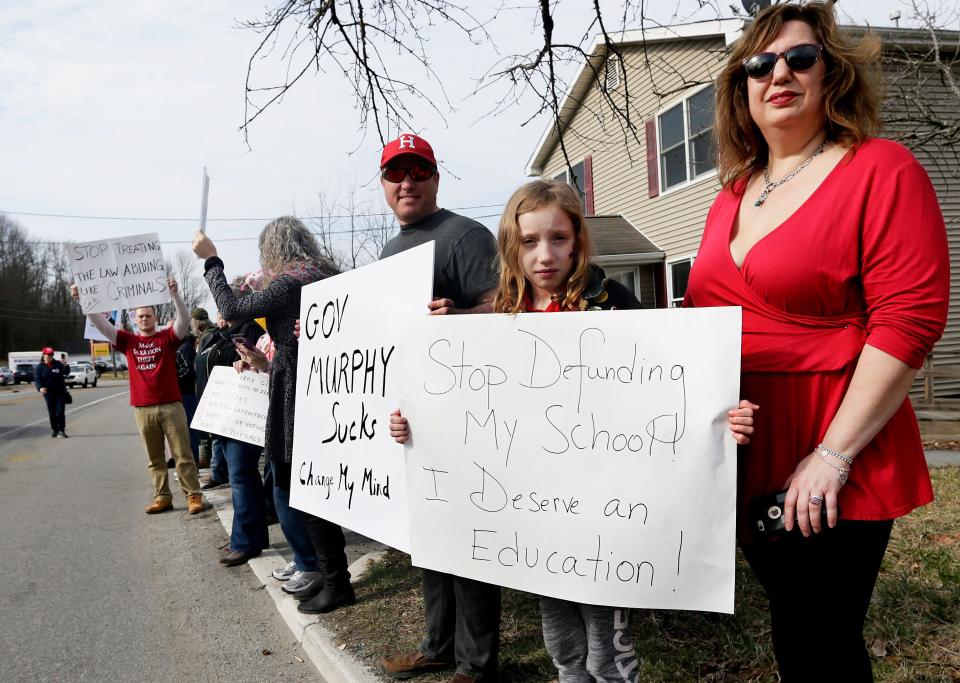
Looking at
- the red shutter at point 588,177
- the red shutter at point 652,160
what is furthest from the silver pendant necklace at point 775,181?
the red shutter at point 588,177

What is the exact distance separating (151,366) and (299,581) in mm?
3657

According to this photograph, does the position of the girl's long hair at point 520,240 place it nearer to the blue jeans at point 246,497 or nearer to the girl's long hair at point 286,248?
the girl's long hair at point 286,248

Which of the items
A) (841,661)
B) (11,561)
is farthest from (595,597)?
(11,561)

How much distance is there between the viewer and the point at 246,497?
484cm

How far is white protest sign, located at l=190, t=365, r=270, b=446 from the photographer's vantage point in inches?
173

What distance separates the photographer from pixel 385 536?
291cm

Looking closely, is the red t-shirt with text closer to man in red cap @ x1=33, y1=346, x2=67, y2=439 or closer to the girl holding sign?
the girl holding sign

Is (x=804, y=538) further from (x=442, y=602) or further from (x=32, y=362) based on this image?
(x=32, y=362)

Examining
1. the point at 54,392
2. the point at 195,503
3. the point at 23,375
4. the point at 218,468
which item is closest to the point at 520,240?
the point at 195,503

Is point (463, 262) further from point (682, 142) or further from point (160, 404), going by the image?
point (682, 142)

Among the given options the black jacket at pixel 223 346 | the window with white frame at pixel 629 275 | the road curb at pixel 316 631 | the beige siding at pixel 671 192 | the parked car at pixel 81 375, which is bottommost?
the parked car at pixel 81 375

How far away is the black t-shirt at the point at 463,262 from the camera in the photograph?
2.90 m

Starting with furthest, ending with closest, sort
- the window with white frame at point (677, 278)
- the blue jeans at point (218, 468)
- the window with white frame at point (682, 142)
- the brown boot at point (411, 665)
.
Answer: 1. the window with white frame at point (677, 278)
2. the window with white frame at point (682, 142)
3. the blue jeans at point (218, 468)
4. the brown boot at point (411, 665)

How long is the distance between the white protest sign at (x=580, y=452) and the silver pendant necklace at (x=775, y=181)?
331 mm
